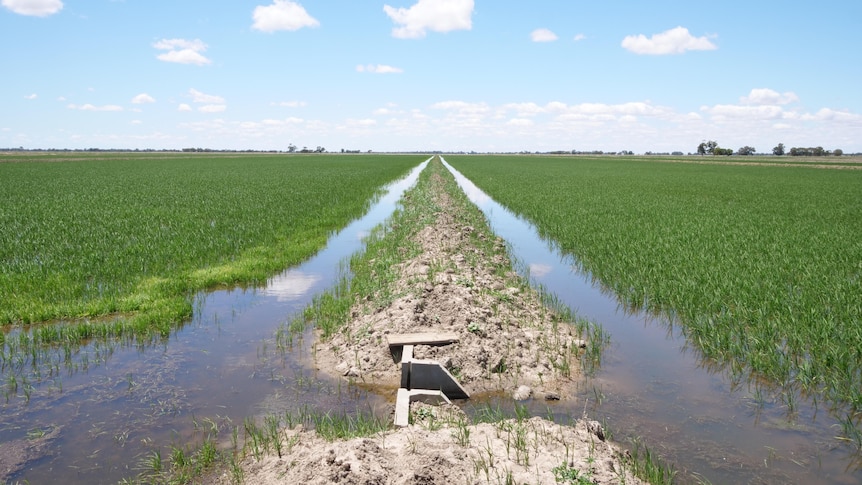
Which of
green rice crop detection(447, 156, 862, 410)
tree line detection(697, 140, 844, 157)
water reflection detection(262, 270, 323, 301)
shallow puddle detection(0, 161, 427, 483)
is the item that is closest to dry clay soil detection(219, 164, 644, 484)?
shallow puddle detection(0, 161, 427, 483)

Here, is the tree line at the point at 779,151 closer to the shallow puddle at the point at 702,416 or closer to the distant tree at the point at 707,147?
the distant tree at the point at 707,147

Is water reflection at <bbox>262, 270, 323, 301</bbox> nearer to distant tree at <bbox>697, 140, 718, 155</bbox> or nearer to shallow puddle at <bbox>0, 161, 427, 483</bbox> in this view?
shallow puddle at <bbox>0, 161, 427, 483</bbox>

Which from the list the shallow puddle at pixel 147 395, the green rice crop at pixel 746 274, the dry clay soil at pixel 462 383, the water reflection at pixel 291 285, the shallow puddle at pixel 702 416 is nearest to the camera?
the dry clay soil at pixel 462 383

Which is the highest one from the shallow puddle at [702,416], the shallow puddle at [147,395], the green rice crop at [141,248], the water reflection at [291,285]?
the green rice crop at [141,248]

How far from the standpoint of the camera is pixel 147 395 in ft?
18.9

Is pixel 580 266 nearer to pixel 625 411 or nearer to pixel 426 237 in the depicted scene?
pixel 426 237

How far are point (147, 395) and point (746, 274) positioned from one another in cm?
1017

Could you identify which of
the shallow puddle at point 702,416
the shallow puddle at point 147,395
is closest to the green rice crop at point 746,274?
the shallow puddle at point 702,416

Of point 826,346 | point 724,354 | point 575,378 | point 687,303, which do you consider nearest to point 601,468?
point 575,378

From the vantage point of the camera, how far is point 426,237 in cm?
1418

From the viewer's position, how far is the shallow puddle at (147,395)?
461 cm

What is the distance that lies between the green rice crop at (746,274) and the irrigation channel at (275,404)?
510mm

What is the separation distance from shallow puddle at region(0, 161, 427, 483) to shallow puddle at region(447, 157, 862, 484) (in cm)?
276

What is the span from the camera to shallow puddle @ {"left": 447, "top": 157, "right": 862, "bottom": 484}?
14.7 ft
